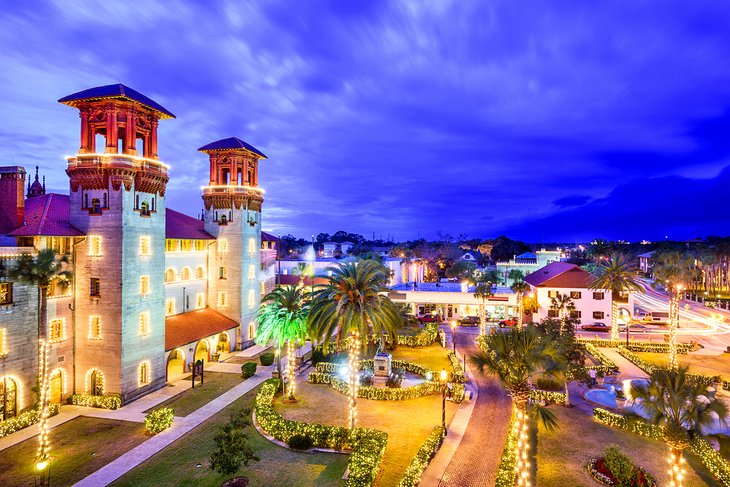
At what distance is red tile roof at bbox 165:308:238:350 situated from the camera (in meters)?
37.5

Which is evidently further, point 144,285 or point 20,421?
point 144,285

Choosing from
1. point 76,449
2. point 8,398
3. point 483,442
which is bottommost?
point 483,442

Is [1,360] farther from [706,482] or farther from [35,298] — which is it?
[706,482]

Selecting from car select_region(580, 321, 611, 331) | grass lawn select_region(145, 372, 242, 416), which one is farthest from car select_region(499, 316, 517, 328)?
grass lawn select_region(145, 372, 242, 416)

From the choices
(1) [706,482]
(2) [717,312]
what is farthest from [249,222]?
(2) [717,312]

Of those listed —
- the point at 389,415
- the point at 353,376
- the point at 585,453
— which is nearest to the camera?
the point at 585,453

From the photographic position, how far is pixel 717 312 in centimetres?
7275

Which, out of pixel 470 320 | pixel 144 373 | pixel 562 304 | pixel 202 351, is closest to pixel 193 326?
pixel 202 351

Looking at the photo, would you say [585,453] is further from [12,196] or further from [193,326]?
[12,196]

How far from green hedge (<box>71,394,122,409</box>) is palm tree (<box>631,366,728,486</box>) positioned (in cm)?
3321

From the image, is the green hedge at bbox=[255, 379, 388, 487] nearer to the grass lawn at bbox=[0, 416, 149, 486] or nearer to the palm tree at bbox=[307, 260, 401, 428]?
the palm tree at bbox=[307, 260, 401, 428]

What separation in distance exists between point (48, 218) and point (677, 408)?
40.0 metres

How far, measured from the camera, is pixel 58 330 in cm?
2998

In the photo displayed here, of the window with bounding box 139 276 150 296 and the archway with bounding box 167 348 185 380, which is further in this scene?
the archway with bounding box 167 348 185 380
